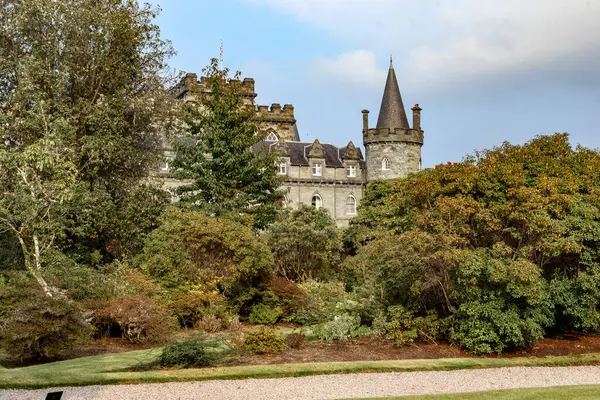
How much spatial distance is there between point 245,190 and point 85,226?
7.62 m

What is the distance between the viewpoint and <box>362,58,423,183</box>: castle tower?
51.6m

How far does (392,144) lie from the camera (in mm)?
51688

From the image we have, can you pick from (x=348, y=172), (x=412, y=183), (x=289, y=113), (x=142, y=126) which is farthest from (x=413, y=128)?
(x=412, y=183)

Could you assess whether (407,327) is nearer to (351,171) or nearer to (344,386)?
(344,386)

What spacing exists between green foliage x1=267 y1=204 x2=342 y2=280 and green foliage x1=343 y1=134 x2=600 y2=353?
982 centimetres

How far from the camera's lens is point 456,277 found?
17172 mm

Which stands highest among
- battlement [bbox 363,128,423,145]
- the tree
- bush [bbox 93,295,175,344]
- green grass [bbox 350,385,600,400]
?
battlement [bbox 363,128,423,145]

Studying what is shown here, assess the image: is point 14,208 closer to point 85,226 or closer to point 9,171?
point 9,171

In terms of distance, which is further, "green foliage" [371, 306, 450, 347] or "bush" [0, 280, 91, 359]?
"green foliage" [371, 306, 450, 347]

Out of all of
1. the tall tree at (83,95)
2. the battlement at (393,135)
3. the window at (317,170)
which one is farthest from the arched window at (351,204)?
the tall tree at (83,95)

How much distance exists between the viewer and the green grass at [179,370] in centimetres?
1266

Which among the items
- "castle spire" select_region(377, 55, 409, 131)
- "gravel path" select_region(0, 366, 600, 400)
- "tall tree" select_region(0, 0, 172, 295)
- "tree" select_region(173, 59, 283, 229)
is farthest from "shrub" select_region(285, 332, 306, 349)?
"castle spire" select_region(377, 55, 409, 131)

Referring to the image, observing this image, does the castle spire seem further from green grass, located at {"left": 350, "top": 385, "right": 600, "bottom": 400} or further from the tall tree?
green grass, located at {"left": 350, "top": 385, "right": 600, "bottom": 400}

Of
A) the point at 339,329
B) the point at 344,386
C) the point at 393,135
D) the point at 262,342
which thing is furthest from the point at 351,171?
the point at 344,386
